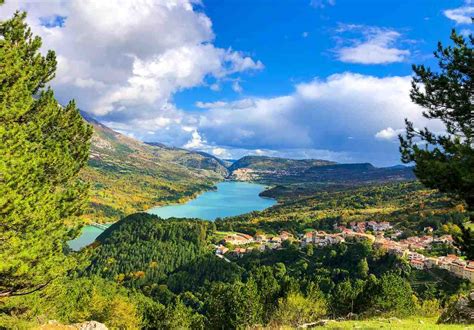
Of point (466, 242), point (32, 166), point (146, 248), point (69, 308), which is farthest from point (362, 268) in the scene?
point (146, 248)

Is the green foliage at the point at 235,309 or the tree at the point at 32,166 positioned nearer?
the tree at the point at 32,166

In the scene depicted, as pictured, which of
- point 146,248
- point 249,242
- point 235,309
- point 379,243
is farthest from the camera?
point 146,248

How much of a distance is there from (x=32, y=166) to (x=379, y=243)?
92125 mm

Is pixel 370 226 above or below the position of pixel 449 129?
below

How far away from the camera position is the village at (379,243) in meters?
69.4

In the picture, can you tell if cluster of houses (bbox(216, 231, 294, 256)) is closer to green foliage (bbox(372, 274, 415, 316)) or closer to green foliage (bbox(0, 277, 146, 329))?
green foliage (bbox(0, 277, 146, 329))

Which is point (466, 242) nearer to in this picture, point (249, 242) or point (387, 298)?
point (387, 298)

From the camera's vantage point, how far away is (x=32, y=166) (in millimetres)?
12773

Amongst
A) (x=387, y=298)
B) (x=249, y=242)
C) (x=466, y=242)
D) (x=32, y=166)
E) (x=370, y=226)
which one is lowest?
(x=249, y=242)

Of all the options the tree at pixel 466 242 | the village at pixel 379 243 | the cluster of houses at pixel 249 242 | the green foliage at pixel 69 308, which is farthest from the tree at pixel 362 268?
the tree at pixel 466 242

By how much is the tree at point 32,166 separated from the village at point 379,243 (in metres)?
59.5

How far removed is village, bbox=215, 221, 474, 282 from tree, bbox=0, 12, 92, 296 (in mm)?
59457

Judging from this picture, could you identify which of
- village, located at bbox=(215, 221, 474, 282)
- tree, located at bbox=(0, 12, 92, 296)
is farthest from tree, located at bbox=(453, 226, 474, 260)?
village, located at bbox=(215, 221, 474, 282)

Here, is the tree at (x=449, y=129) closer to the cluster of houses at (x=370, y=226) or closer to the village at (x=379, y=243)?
the village at (x=379, y=243)
